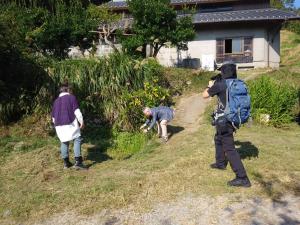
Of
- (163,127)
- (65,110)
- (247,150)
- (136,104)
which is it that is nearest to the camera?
(65,110)

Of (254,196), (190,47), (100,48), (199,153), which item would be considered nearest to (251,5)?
(190,47)

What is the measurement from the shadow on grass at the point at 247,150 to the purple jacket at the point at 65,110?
10.5 feet

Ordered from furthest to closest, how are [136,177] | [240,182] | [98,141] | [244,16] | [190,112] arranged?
[244,16] → [190,112] → [98,141] → [136,177] → [240,182]

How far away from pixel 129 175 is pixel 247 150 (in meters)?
2.68

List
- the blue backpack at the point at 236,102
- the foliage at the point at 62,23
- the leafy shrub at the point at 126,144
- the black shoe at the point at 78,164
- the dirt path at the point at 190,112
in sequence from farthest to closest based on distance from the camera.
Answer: the foliage at the point at 62,23 → the dirt path at the point at 190,112 → the leafy shrub at the point at 126,144 → the black shoe at the point at 78,164 → the blue backpack at the point at 236,102

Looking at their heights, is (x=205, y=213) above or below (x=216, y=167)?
below

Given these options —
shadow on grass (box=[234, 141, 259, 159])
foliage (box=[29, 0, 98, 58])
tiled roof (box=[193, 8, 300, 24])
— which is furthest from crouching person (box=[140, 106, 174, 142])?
tiled roof (box=[193, 8, 300, 24])

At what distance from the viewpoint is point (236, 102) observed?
625 cm

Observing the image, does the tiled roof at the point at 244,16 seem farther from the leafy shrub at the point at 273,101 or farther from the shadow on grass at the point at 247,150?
the shadow on grass at the point at 247,150

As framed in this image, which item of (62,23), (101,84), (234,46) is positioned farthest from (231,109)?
(234,46)

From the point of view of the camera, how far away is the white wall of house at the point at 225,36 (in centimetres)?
2525

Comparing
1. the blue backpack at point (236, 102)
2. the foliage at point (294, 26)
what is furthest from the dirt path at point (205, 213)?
the foliage at point (294, 26)

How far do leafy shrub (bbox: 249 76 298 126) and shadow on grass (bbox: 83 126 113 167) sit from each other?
426 centimetres

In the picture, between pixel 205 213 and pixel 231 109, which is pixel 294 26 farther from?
pixel 205 213
